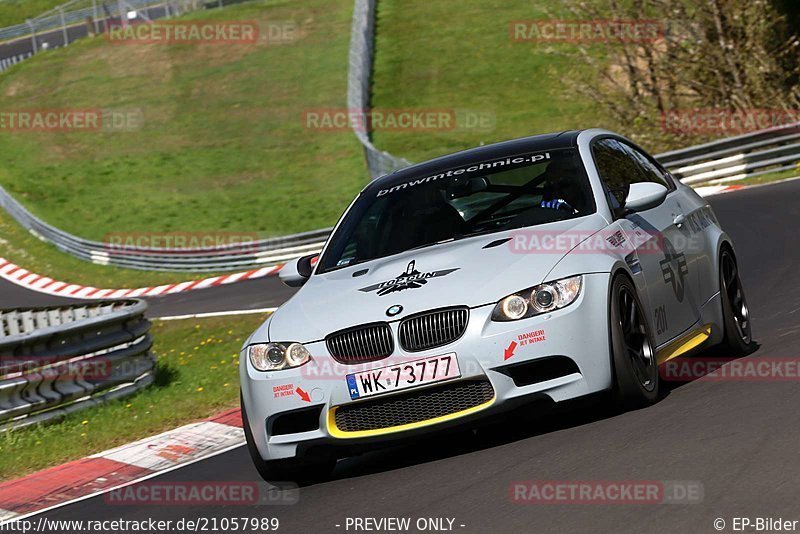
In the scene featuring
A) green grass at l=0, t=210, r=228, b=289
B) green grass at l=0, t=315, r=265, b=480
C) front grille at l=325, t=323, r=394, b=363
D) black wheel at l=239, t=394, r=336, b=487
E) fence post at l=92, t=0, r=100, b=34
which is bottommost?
fence post at l=92, t=0, r=100, b=34

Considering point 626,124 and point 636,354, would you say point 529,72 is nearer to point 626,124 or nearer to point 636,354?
point 626,124

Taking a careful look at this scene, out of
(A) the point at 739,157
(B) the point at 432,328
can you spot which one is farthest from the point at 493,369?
(A) the point at 739,157

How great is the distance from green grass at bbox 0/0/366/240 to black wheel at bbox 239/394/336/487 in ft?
72.7

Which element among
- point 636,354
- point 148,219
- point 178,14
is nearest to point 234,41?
point 178,14

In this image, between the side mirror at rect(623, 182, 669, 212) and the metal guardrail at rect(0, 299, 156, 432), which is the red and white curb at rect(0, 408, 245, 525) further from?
the side mirror at rect(623, 182, 669, 212)

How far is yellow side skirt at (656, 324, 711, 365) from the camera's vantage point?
23.7 ft

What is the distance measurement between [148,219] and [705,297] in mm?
26028

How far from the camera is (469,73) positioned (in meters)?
41.9

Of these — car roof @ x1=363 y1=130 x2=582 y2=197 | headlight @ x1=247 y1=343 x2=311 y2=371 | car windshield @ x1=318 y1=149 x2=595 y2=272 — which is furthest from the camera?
car roof @ x1=363 y1=130 x2=582 y2=197

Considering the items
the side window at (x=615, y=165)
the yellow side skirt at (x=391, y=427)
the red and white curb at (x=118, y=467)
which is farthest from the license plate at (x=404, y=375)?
the red and white curb at (x=118, y=467)

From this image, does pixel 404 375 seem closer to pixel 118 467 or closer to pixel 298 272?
pixel 298 272

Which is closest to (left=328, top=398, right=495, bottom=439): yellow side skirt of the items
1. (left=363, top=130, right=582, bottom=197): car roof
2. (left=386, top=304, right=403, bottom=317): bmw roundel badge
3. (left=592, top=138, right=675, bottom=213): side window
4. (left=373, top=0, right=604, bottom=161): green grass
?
(left=386, top=304, right=403, bottom=317): bmw roundel badge

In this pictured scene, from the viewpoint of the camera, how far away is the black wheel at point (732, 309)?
26.7 feet

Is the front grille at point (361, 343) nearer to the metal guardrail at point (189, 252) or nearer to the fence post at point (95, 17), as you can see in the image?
the metal guardrail at point (189, 252)
